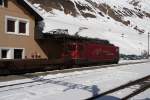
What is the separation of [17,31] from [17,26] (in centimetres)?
47

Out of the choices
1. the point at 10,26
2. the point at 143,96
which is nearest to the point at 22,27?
the point at 10,26

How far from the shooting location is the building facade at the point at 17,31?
2836 centimetres

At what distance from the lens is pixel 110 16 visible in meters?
118

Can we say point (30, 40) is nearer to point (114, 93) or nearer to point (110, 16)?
point (114, 93)

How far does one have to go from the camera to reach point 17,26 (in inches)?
1167

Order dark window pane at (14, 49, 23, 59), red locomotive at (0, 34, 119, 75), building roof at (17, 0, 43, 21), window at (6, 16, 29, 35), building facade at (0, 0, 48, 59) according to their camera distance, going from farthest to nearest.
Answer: building roof at (17, 0, 43, 21) < dark window pane at (14, 49, 23, 59) < window at (6, 16, 29, 35) < building facade at (0, 0, 48, 59) < red locomotive at (0, 34, 119, 75)

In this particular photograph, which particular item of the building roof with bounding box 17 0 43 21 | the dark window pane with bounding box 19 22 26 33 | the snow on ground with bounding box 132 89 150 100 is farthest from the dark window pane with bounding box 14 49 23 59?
the snow on ground with bounding box 132 89 150 100

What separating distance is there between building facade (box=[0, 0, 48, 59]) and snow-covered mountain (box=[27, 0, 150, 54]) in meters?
33.6

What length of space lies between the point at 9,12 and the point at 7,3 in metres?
0.84

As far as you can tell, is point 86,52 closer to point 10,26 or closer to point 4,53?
point 10,26

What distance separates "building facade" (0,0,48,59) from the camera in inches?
1117

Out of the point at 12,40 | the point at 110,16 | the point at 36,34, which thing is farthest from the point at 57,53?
the point at 110,16

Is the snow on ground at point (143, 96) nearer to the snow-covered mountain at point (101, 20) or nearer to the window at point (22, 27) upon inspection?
the window at point (22, 27)

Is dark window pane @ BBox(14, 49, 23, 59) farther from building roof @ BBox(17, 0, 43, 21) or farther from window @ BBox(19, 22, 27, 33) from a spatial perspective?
building roof @ BBox(17, 0, 43, 21)
